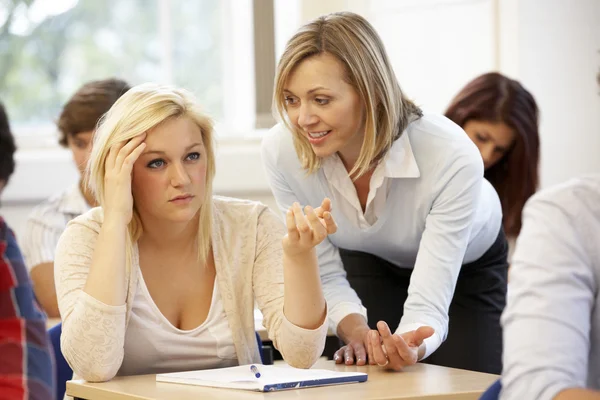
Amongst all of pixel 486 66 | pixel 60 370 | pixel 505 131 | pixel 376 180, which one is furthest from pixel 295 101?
→ pixel 486 66

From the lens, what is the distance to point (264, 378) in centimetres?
199

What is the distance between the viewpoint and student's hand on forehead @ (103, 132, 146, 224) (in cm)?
221

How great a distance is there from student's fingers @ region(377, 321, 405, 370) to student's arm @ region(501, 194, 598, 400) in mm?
720

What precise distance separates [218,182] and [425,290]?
2.43 m

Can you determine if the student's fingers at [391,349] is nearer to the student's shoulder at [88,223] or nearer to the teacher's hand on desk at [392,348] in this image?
the teacher's hand on desk at [392,348]

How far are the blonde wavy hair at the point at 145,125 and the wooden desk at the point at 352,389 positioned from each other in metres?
0.33

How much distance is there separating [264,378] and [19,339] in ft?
2.12

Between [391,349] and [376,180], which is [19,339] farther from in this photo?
[376,180]

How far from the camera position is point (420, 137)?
8.28 feet

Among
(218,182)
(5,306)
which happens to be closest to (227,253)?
(5,306)

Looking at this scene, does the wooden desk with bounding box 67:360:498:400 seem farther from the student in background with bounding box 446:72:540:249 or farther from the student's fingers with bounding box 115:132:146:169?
the student in background with bounding box 446:72:540:249

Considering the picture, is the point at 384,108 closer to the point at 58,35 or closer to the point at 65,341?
the point at 65,341

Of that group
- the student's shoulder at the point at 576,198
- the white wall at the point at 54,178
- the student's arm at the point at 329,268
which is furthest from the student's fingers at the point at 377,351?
the white wall at the point at 54,178

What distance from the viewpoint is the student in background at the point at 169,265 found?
2.12 m
